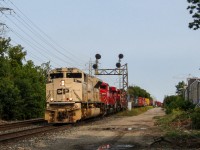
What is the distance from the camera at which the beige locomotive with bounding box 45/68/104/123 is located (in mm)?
25812

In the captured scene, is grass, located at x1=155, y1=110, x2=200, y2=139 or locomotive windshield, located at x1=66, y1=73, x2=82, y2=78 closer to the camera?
grass, located at x1=155, y1=110, x2=200, y2=139

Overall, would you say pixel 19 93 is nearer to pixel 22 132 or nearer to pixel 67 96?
pixel 67 96

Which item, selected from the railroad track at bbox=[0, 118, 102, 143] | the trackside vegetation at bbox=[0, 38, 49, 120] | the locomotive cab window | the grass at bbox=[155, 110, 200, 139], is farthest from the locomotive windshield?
the trackside vegetation at bbox=[0, 38, 49, 120]

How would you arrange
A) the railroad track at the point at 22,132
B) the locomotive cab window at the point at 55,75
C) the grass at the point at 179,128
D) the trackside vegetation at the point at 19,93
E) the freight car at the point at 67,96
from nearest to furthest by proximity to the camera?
the grass at the point at 179,128 → the railroad track at the point at 22,132 → the freight car at the point at 67,96 → the locomotive cab window at the point at 55,75 → the trackside vegetation at the point at 19,93

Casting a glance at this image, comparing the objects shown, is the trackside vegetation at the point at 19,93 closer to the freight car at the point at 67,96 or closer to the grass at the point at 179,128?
the freight car at the point at 67,96

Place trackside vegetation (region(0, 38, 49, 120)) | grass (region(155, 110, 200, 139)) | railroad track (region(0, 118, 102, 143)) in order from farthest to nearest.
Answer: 1. trackside vegetation (region(0, 38, 49, 120))
2. railroad track (region(0, 118, 102, 143))
3. grass (region(155, 110, 200, 139))

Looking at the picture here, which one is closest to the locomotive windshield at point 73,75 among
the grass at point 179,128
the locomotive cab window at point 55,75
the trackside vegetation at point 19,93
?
the locomotive cab window at point 55,75

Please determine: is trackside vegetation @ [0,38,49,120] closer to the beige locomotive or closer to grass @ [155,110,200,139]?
the beige locomotive

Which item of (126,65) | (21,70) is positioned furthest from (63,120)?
(126,65)

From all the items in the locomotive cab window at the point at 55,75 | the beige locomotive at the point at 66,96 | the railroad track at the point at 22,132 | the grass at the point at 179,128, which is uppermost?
the locomotive cab window at the point at 55,75

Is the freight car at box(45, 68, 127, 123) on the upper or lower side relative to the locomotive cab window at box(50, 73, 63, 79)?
lower

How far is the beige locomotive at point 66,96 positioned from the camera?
25.8m

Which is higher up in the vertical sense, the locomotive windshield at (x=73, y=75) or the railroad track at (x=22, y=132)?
the locomotive windshield at (x=73, y=75)

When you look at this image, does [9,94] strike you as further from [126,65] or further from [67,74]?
[126,65]
